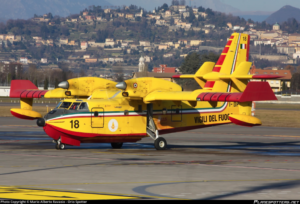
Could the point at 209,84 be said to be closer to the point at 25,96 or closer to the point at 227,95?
the point at 227,95

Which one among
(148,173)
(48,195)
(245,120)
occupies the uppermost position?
(245,120)

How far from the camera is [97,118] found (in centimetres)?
2498

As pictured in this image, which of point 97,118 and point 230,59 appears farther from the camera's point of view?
point 230,59

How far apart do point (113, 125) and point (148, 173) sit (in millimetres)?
8712

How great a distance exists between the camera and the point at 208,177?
16.3 meters

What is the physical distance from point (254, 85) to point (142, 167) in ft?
23.7

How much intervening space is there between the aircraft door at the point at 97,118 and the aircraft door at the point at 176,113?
14.8 ft

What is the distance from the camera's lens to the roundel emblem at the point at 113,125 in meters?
25.3

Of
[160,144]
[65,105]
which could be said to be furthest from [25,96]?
[160,144]

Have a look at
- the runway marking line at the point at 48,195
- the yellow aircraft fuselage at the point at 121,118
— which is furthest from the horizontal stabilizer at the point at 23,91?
the runway marking line at the point at 48,195

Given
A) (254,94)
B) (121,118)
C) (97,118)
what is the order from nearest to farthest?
(254,94) → (97,118) → (121,118)

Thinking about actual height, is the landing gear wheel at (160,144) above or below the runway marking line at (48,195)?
below

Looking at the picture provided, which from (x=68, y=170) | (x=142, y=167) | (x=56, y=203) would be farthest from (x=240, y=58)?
(x=56, y=203)

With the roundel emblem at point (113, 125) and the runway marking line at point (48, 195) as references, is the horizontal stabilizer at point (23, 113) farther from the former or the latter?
the runway marking line at point (48, 195)
